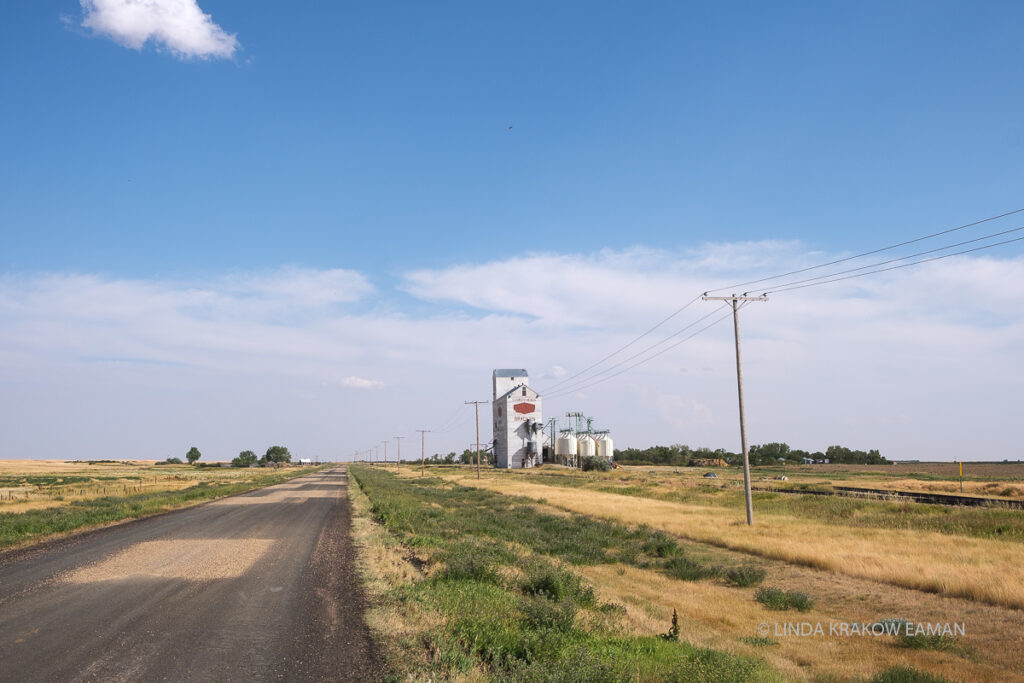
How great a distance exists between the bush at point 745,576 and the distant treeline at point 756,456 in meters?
151

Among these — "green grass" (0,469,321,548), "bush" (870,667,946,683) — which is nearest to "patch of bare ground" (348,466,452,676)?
"bush" (870,667,946,683)

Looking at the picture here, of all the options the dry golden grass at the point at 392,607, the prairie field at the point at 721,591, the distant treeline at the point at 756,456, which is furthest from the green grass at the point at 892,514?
the distant treeline at the point at 756,456

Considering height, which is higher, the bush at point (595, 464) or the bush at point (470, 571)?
the bush at point (470, 571)

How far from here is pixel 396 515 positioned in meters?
27.6

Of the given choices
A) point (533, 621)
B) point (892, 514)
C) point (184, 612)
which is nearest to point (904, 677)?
point (533, 621)

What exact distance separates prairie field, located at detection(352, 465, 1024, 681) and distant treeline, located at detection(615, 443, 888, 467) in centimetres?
14311

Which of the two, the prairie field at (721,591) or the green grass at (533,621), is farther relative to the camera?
the prairie field at (721,591)

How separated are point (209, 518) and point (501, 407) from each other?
9353 centimetres

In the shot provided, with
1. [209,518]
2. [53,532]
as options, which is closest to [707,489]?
[209,518]

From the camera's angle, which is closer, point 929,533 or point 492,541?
point 492,541

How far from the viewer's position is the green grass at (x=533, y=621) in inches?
278

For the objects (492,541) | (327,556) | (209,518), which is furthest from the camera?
(209,518)

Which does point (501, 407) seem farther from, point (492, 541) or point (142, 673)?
point (142, 673)

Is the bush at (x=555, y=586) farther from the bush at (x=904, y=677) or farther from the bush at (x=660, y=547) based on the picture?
the bush at (x=660, y=547)
